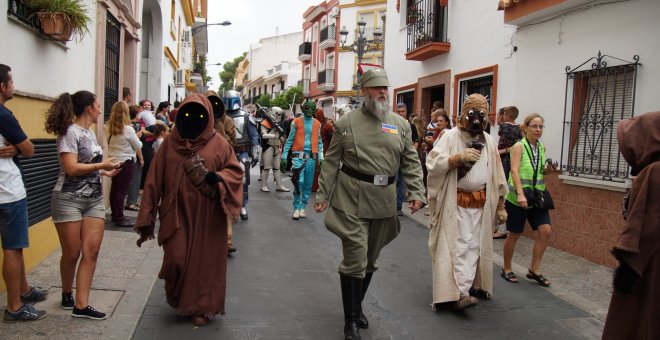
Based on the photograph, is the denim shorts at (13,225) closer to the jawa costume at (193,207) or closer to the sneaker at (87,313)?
the sneaker at (87,313)

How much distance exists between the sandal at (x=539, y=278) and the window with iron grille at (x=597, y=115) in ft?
5.96

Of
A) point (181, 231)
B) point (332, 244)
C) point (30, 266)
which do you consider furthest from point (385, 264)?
point (30, 266)

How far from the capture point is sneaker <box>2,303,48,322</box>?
13.8 feet

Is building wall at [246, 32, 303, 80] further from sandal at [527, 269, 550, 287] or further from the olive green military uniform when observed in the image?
the olive green military uniform

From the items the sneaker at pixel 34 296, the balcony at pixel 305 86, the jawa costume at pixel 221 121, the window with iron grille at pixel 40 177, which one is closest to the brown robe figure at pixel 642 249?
the jawa costume at pixel 221 121

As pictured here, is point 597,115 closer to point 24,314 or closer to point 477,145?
point 477,145

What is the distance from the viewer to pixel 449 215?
5.15 meters

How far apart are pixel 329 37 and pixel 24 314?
1567 inches

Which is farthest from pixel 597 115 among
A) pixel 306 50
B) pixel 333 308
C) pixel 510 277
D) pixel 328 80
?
pixel 306 50

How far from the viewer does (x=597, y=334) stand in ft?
15.4

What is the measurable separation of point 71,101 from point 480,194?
3.57 meters

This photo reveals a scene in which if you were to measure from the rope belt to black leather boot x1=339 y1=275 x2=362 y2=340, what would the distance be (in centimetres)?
134

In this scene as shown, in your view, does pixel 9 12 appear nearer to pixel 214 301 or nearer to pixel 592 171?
pixel 214 301

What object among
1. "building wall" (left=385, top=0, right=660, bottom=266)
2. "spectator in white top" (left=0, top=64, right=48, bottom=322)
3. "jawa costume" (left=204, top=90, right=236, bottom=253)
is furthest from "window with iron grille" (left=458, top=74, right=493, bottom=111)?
"spectator in white top" (left=0, top=64, right=48, bottom=322)
